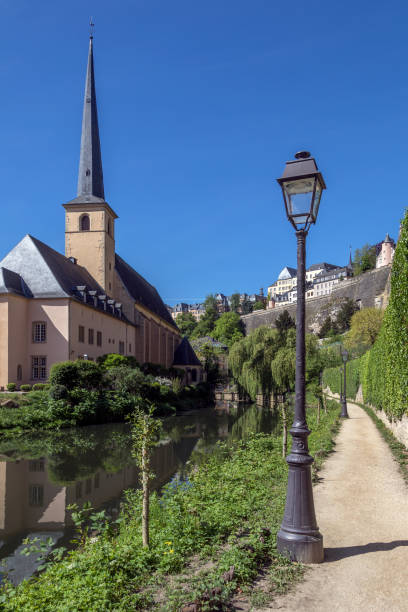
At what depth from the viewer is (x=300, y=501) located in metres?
5.38

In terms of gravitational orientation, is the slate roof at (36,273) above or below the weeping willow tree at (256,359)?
above

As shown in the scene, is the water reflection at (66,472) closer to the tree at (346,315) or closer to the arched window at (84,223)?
the arched window at (84,223)

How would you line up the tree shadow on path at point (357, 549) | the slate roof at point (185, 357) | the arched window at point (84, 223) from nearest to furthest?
the tree shadow on path at point (357, 549), the arched window at point (84, 223), the slate roof at point (185, 357)

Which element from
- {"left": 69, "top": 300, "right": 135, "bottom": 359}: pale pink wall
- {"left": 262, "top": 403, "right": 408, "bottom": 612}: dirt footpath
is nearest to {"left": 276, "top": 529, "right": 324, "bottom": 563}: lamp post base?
{"left": 262, "top": 403, "right": 408, "bottom": 612}: dirt footpath

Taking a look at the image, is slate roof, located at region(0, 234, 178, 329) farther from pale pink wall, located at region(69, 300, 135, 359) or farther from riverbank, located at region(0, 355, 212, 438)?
riverbank, located at region(0, 355, 212, 438)

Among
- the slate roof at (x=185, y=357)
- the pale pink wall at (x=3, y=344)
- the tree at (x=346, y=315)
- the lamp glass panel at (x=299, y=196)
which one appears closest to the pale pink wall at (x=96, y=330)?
the pale pink wall at (x=3, y=344)

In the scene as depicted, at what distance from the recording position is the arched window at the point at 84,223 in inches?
1887

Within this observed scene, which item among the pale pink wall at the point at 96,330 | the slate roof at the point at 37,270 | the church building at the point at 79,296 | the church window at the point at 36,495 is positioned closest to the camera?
the church window at the point at 36,495

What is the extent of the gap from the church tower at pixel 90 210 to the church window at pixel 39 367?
1473cm

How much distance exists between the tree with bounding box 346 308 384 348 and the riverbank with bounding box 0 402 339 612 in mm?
44781

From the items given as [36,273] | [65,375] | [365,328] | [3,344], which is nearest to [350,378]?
[365,328]

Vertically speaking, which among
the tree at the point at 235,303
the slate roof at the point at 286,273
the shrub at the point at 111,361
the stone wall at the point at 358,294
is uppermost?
the slate roof at the point at 286,273

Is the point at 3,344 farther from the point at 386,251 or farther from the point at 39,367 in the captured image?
the point at 386,251

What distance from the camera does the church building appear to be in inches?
1316
